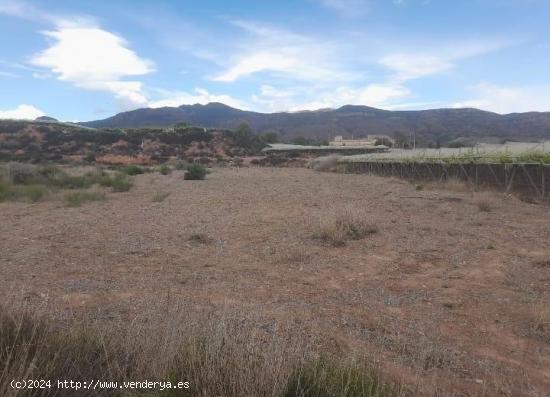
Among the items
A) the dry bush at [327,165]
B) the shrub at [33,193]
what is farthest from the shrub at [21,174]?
the dry bush at [327,165]

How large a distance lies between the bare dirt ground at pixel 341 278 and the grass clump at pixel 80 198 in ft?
6.09

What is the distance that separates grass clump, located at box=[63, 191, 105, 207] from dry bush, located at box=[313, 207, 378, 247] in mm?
8711

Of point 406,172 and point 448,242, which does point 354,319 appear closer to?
point 448,242

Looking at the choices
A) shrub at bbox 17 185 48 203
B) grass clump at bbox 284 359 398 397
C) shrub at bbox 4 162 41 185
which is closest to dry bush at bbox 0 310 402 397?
grass clump at bbox 284 359 398 397

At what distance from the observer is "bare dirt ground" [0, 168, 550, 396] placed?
4.55 m

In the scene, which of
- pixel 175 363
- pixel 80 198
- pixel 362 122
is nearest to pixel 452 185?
pixel 80 198

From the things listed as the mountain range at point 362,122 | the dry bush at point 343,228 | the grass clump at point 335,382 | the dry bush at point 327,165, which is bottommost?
the dry bush at point 327,165

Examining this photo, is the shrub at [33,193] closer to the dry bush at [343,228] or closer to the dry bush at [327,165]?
the dry bush at [343,228]

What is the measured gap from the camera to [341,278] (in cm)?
712

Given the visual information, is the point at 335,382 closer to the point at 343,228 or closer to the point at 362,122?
the point at 343,228

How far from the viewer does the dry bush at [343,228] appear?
376 inches

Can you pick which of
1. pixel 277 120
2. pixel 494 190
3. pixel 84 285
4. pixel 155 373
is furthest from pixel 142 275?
pixel 277 120

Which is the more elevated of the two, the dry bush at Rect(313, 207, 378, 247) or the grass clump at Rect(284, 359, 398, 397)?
the grass clump at Rect(284, 359, 398, 397)

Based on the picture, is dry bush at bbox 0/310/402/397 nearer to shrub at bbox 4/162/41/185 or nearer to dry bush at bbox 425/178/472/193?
dry bush at bbox 425/178/472/193
